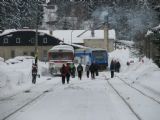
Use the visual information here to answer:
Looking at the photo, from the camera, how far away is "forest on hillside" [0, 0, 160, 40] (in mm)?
120531

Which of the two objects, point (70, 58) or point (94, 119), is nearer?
point (94, 119)

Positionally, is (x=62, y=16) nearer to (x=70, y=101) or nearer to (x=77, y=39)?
(x=77, y=39)

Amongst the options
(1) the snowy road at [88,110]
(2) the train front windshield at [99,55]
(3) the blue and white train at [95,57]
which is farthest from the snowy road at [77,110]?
(2) the train front windshield at [99,55]

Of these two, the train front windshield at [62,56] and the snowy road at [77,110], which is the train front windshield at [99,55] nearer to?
the train front windshield at [62,56]

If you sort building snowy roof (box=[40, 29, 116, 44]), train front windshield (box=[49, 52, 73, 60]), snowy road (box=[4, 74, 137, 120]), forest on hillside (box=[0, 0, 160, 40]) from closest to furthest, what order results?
snowy road (box=[4, 74, 137, 120])
train front windshield (box=[49, 52, 73, 60])
forest on hillside (box=[0, 0, 160, 40])
building snowy roof (box=[40, 29, 116, 44])

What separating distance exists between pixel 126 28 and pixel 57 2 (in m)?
44.9

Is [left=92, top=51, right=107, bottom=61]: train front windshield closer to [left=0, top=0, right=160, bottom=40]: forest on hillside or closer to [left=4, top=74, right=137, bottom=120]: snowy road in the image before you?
[left=0, top=0, right=160, bottom=40]: forest on hillside

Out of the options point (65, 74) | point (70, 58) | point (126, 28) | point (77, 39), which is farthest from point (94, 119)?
point (126, 28)


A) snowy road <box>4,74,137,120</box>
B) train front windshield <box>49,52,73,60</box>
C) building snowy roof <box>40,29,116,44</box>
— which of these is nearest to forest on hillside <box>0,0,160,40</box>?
building snowy roof <box>40,29,116,44</box>

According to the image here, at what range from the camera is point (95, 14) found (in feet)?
541

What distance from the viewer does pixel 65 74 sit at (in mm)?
37406

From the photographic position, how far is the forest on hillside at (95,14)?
121m

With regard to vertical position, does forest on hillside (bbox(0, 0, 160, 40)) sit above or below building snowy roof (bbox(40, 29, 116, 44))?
above

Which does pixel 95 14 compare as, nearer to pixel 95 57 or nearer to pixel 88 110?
pixel 95 57
